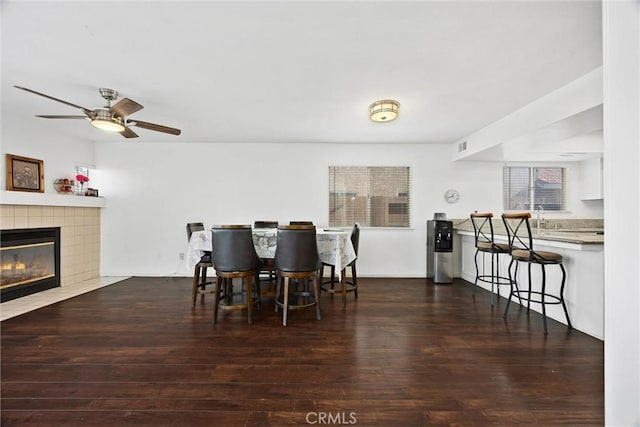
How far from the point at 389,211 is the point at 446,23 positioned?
11.5 ft

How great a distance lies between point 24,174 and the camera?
3838mm

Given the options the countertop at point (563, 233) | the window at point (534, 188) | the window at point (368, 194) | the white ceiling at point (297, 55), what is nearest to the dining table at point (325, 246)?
the white ceiling at point (297, 55)

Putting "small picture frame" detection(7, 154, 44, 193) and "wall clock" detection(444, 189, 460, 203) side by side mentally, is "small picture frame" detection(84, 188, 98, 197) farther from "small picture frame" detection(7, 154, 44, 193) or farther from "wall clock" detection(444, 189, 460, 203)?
"wall clock" detection(444, 189, 460, 203)

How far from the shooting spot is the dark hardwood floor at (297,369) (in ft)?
5.21

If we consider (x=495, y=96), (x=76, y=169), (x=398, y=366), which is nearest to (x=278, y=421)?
(x=398, y=366)

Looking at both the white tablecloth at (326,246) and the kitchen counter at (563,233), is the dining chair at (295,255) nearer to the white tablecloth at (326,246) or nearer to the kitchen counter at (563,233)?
the white tablecloth at (326,246)

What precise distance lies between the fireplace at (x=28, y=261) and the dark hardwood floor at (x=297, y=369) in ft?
3.00

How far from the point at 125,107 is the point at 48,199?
2.50 meters

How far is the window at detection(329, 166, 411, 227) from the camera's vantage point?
5.09m

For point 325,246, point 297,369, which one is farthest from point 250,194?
point 297,369

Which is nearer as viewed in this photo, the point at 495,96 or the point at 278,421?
the point at 278,421

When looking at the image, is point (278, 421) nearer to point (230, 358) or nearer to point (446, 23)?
point (230, 358)

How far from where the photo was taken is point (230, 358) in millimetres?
2176

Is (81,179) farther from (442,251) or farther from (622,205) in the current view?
(622,205)
